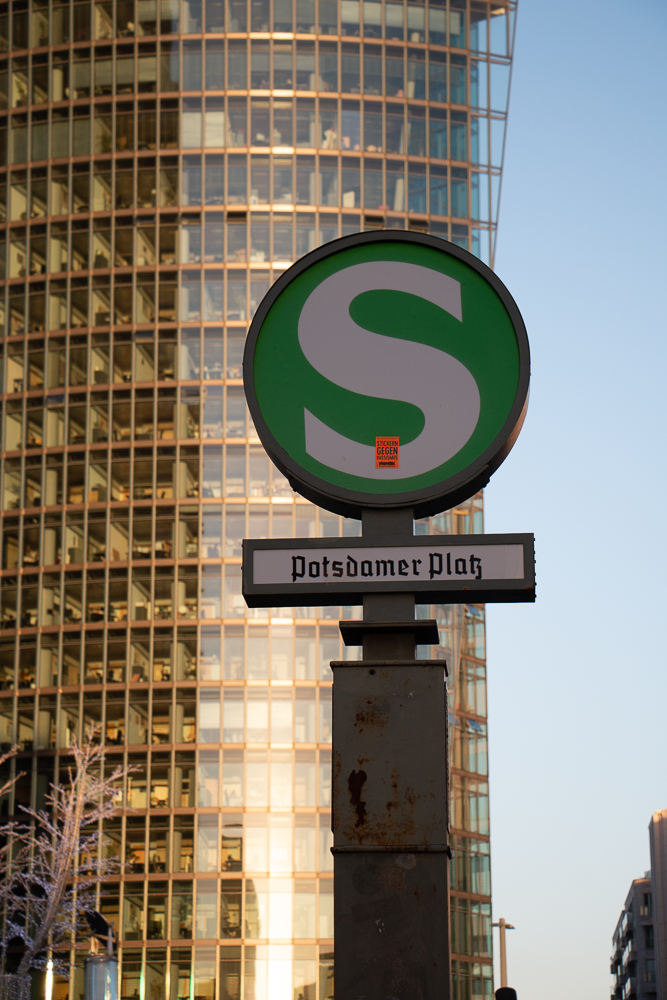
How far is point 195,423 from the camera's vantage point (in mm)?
69750

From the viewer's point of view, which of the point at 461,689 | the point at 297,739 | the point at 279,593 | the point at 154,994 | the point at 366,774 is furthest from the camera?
the point at 461,689

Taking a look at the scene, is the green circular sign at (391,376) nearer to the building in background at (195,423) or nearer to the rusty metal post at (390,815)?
the rusty metal post at (390,815)

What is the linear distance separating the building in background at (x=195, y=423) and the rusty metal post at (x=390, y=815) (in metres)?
59.8

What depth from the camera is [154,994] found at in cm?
6188

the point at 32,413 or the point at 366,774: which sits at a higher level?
the point at 32,413

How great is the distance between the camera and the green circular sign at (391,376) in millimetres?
5410

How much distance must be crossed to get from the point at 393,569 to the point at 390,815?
3.07ft

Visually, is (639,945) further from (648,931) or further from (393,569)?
(393,569)

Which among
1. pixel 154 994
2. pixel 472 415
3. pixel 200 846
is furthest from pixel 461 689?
pixel 472 415

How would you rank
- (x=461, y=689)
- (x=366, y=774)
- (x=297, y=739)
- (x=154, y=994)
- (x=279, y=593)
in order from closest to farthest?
(x=366, y=774), (x=279, y=593), (x=154, y=994), (x=297, y=739), (x=461, y=689)

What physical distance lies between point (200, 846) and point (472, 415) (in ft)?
200

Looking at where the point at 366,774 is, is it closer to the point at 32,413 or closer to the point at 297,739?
the point at 297,739

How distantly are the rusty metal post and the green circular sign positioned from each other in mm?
534

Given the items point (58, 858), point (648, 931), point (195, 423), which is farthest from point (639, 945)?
point (58, 858)
